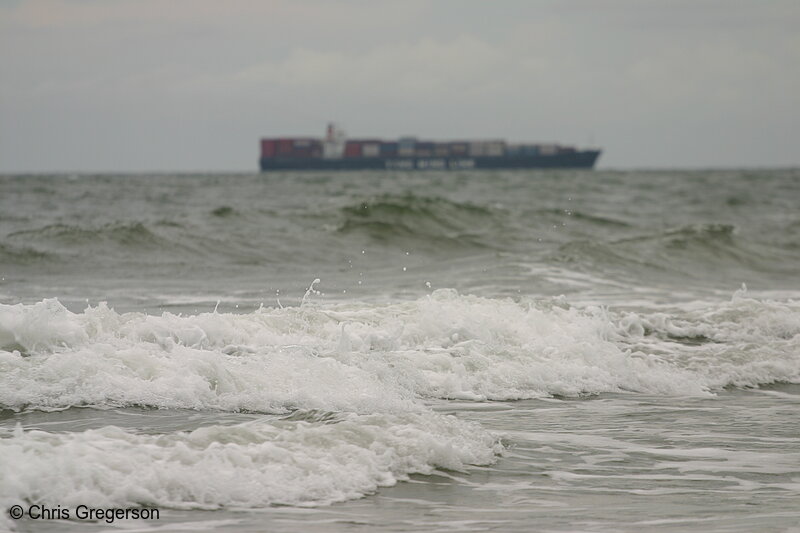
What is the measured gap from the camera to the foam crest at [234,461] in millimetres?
4848

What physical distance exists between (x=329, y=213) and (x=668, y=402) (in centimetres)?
1975

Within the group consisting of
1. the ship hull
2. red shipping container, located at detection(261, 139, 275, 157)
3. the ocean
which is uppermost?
red shipping container, located at detection(261, 139, 275, 157)

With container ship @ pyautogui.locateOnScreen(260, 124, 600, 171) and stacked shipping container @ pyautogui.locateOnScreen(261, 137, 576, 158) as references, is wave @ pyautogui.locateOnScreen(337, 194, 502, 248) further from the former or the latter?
stacked shipping container @ pyautogui.locateOnScreen(261, 137, 576, 158)

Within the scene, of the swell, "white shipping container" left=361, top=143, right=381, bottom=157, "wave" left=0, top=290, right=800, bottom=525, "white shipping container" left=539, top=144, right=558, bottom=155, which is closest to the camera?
"wave" left=0, top=290, right=800, bottom=525

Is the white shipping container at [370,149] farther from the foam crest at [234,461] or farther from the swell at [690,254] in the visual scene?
the foam crest at [234,461]

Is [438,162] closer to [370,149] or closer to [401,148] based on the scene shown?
[401,148]

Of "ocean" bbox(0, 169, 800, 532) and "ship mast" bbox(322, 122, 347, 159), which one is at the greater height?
"ship mast" bbox(322, 122, 347, 159)

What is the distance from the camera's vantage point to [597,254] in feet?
62.4

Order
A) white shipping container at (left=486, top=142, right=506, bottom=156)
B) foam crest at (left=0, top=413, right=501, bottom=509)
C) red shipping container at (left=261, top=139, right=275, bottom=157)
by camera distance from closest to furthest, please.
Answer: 1. foam crest at (left=0, top=413, right=501, bottom=509)
2. red shipping container at (left=261, top=139, right=275, bottom=157)
3. white shipping container at (left=486, top=142, right=506, bottom=156)

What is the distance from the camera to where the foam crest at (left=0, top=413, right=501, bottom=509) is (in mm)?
4848

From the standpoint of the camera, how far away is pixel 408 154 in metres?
124

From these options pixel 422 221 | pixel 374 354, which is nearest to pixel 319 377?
pixel 374 354

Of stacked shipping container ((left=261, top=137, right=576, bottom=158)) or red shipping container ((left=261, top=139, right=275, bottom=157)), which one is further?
red shipping container ((left=261, top=139, right=275, bottom=157))

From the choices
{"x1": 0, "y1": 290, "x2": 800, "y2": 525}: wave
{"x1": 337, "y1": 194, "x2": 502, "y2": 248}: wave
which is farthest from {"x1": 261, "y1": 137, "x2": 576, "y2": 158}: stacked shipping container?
{"x1": 0, "y1": 290, "x2": 800, "y2": 525}: wave
